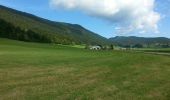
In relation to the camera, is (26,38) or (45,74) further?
(26,38)

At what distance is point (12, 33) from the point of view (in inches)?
6112

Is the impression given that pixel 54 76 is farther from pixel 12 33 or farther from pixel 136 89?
pixel 12 33

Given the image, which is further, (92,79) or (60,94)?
(92,79)

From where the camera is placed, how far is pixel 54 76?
21406 millimetres

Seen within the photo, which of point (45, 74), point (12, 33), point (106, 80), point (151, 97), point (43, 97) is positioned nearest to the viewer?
point (43, 97)

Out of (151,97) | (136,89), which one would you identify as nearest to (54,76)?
(136,89)

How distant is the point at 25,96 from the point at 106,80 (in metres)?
6.56

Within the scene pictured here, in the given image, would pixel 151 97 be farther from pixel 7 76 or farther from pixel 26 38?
pixel 26 38

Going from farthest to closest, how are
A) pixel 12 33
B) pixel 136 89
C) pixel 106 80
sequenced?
pixel 12 33, pixel 106 80, pixel 136 89

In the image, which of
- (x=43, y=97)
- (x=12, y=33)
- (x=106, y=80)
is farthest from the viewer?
(x=12, y=33)

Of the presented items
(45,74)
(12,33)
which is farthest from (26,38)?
(45,74)

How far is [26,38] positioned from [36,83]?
472 feet

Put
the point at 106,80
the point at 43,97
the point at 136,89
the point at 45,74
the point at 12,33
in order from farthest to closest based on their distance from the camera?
the point at 12,33
the point at 45,74
the point at 106,80
the point at 136,89
the point at 43,97

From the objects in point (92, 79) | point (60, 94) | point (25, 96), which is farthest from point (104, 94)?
point (92, 79)
